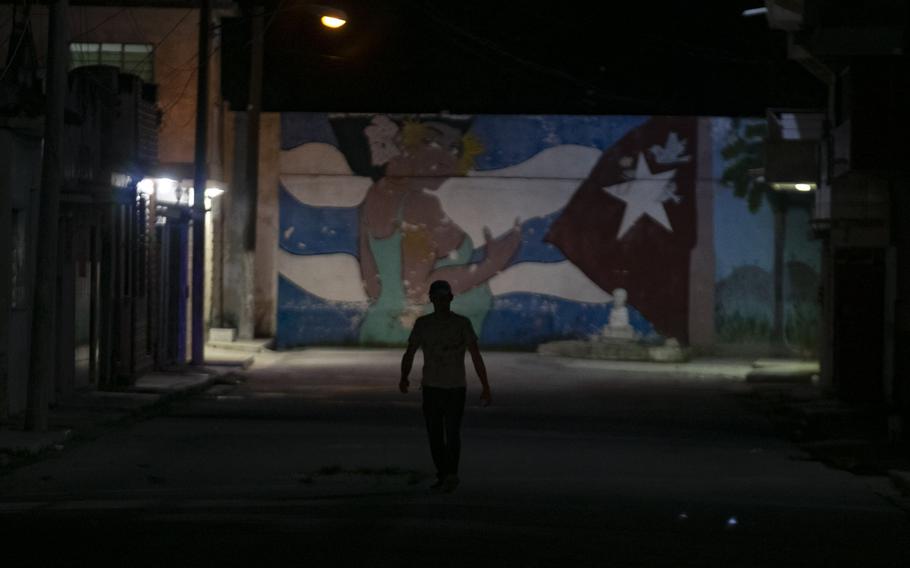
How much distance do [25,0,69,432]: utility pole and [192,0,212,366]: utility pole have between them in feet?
27.5

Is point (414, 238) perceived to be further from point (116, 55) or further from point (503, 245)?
point (116, 55)

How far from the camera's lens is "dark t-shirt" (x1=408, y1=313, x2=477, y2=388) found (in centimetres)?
1330

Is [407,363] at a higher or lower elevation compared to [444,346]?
lower

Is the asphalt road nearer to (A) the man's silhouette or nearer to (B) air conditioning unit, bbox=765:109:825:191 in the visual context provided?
(A) the man's silhouette

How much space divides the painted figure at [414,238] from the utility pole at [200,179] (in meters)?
8.33

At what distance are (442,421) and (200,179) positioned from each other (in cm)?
1421

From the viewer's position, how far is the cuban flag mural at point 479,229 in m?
35.2

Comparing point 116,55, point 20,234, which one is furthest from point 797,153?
point 116,55

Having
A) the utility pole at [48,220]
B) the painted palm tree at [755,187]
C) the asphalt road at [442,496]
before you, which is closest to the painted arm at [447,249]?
the painted palm tree at [755,187]

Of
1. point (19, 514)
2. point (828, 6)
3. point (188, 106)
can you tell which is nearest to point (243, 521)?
point (19, 514)

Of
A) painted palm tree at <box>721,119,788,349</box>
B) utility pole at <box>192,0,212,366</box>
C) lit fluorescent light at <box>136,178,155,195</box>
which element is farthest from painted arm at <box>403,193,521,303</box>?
lit fluorescent light at <box>136,178,155,195</box>

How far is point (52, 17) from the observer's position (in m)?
17.3

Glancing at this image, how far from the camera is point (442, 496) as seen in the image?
1291cm

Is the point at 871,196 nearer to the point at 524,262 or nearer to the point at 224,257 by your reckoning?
the point at 524,262
